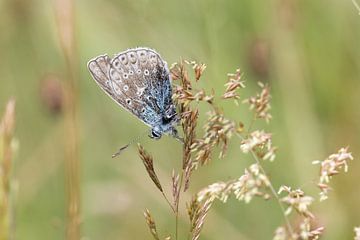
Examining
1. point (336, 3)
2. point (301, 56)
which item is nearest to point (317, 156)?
point (301, 56)

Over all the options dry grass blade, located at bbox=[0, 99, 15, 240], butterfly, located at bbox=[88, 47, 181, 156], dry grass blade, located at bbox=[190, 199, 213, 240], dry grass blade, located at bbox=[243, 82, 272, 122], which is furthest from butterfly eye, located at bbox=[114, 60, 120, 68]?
dry grass blade, located at bbox=[243, 82, 272, 122]

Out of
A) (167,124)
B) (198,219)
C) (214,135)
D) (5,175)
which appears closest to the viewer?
(214,135)

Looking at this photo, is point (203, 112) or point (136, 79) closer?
point (136, 79)

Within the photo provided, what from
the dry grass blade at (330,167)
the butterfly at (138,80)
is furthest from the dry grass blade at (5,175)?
the dry grass blade at (330,167)

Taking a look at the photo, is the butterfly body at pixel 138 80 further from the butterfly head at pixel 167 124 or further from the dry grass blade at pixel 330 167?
the dry grass blade at pixel 330 167

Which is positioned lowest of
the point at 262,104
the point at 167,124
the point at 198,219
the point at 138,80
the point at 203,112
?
the point at 198,219

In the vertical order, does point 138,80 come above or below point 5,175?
above

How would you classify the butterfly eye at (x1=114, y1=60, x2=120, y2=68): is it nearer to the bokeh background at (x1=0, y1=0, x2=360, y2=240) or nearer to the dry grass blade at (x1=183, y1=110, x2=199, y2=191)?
the dry grass blade at (x1=183, y1=110, x2=199, y2=191)

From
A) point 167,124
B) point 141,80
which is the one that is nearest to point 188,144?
point 167,124

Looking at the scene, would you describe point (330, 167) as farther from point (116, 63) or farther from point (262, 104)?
point (116, 63)
